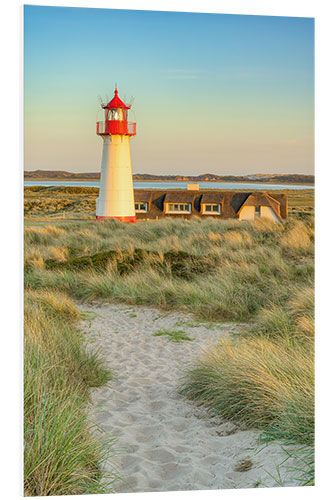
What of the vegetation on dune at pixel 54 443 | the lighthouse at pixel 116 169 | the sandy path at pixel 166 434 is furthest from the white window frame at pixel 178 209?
the vegetation on dune at pixel 54 443

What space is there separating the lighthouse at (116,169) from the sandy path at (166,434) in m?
3.35

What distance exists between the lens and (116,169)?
842 cm

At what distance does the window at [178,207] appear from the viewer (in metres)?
18.3

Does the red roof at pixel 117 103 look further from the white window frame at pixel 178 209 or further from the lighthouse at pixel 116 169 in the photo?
the white window frame at pixel 178 209

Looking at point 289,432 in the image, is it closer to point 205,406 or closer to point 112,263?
point 205,406

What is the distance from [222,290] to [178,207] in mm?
11803

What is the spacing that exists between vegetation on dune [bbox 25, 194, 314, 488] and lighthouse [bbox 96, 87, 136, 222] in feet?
1.62

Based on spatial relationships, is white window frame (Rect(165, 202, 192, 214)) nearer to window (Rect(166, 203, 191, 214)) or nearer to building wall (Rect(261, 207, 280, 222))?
window (Rect(166, 203, 191, 214))

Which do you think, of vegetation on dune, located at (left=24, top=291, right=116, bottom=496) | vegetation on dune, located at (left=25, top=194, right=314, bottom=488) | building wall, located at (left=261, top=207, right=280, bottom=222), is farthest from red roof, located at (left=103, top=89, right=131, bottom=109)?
building wall, located at (left=261, top=207, right=280, bottom=222)

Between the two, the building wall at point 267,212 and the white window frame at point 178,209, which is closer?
the building wall at point 267,212

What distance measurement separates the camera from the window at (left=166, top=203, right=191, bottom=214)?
59.9 ft

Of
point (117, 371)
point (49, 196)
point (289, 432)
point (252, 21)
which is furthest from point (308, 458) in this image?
point (49, 196)

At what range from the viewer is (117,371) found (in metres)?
4.68

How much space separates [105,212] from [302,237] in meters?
3.59
